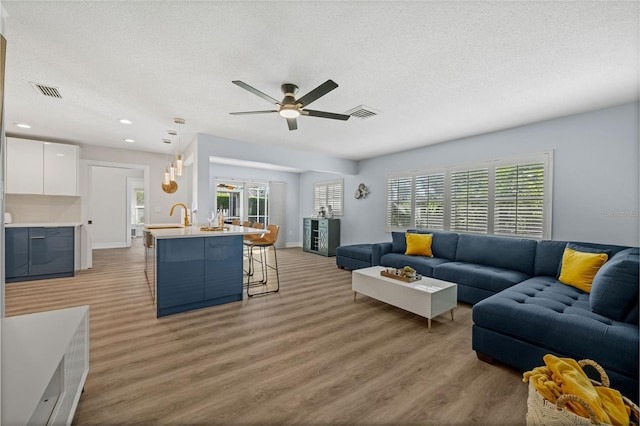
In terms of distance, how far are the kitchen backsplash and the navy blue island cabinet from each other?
12.3ft

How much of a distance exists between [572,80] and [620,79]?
17.1 inches

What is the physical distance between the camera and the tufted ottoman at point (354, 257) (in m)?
4.93

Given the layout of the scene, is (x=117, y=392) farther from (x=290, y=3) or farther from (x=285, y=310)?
(x=290, y=3)

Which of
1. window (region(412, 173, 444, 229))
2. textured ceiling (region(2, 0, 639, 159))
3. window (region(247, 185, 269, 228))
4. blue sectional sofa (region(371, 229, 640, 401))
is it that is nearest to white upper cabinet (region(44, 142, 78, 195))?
textured ceiling (region(2, 0, 639, 159))

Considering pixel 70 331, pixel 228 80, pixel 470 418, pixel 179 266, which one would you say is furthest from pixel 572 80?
pixel 179 266

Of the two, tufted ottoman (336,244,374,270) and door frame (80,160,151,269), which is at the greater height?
door frame (80,160,151,269)

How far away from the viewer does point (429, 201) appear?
5.15 metres

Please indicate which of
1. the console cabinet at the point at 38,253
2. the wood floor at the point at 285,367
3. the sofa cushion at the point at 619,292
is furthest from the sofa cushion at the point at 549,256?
the console cabinet at the point at 38,253

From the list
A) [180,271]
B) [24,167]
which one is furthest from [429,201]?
[24,167]

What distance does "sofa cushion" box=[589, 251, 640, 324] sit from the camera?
73.0 inches

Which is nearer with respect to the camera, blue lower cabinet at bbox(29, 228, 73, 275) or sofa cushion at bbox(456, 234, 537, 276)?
sofa cushion at bbox(456, 234, 537, 276)

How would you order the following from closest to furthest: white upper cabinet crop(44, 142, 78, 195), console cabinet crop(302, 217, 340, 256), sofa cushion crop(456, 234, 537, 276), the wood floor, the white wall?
the wood floor → sofa cushion crop(456, 234, 537, 276) → white upper cabinet crop(44, 142, 78, 195) → the white wall → console cabinet crop(302, 217, 340, 256)

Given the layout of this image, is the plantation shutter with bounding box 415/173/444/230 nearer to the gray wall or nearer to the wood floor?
the gray wall

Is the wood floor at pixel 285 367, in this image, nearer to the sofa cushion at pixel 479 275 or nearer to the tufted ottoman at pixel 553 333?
the tufted ottoman at pixel 553 333
